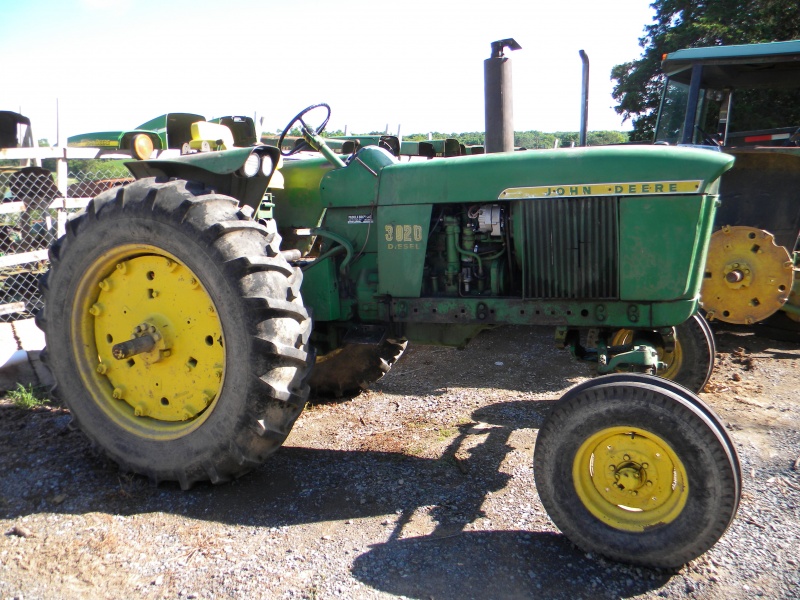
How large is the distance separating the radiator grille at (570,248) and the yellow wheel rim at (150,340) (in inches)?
60.1

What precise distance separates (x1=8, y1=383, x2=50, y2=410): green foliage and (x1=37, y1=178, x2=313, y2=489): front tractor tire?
102cm

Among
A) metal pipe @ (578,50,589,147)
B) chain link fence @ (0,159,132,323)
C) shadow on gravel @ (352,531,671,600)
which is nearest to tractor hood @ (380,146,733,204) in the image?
metal pipe @ (578,50,589,147)

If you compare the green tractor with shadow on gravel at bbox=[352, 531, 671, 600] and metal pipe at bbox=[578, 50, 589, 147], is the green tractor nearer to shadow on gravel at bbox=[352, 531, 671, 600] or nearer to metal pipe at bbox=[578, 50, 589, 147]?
shadow on gravel at bbox=[352, 531, 671, 600]

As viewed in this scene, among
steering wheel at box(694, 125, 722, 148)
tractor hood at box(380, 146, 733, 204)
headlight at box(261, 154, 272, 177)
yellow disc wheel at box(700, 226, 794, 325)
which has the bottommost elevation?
yellow disc wheel at box(700, 226, 794, 325)

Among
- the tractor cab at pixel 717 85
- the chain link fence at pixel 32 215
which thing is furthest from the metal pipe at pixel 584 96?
the chain link fence at pixel 32 215

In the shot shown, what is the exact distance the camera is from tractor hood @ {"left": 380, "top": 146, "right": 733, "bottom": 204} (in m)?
2.92

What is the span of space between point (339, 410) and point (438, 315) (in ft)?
4.06

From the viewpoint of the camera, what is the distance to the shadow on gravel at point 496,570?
2.40 meters

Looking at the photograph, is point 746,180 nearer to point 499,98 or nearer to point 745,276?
point 745,276

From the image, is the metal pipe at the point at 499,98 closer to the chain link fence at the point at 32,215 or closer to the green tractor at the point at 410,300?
the green tractor at the point at 410,300

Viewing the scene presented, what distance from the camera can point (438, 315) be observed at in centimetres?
344

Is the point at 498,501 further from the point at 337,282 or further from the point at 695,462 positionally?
the point at 337,282

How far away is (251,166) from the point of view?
3.31 meters

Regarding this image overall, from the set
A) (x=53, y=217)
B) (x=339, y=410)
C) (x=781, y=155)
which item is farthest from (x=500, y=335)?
(x=53, y=217)
